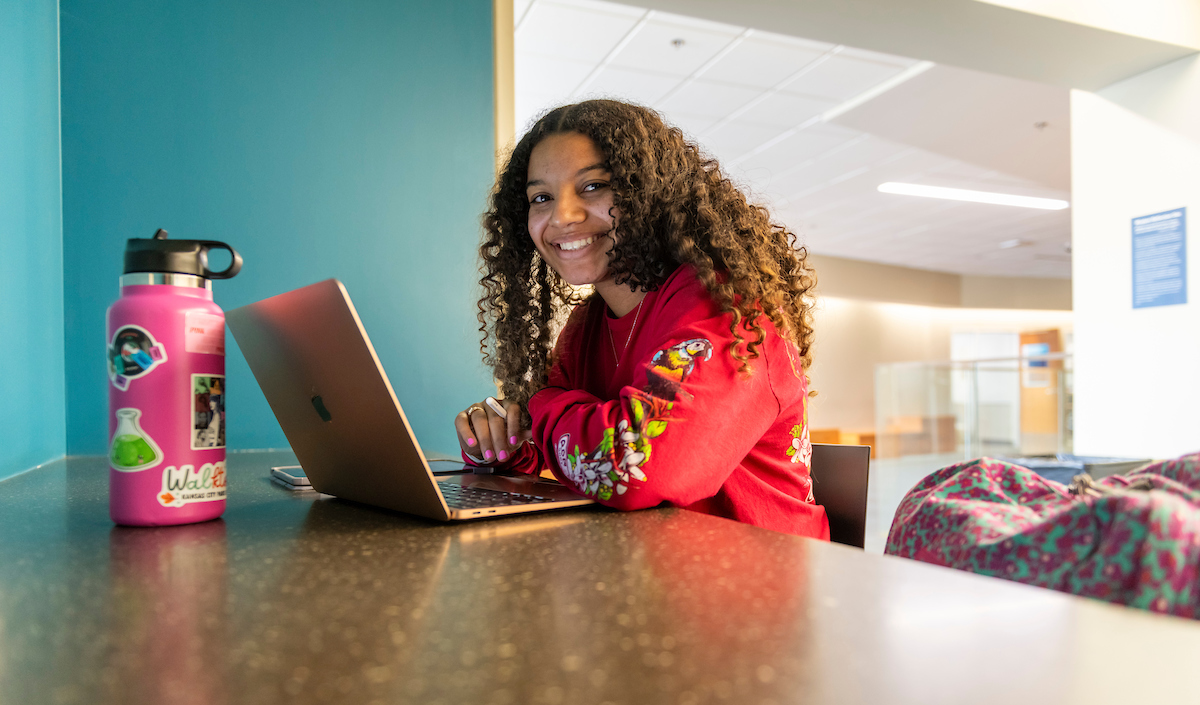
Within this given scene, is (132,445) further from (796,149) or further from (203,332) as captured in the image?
(796,149)

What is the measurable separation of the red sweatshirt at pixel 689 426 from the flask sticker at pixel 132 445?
389mm

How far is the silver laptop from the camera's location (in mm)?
612

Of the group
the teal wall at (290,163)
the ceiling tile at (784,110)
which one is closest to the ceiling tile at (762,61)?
the ceiling tile at (784,110)

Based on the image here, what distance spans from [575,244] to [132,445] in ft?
2.40

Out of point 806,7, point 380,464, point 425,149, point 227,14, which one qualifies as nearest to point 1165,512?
point 380,464

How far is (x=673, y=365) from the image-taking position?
0.82 meters

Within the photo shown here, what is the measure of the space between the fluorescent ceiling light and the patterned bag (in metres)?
5.92

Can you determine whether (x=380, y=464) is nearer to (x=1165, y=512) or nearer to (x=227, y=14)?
(x=1165, y=512)

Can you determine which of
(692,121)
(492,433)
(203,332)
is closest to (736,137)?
(692,121)

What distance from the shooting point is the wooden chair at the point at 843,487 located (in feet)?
3.57

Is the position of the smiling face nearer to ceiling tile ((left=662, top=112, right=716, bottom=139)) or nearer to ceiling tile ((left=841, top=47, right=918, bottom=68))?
ceiling tile ((left=841, top=47, right=918, bottom=68))

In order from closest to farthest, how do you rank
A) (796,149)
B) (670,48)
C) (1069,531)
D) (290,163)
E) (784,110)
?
(1069,531) → (290,163) → (670,48) → (784,110) → (796,149)

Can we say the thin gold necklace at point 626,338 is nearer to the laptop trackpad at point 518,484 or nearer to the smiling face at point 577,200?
the smiling face at point 577,200

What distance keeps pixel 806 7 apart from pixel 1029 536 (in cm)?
260
